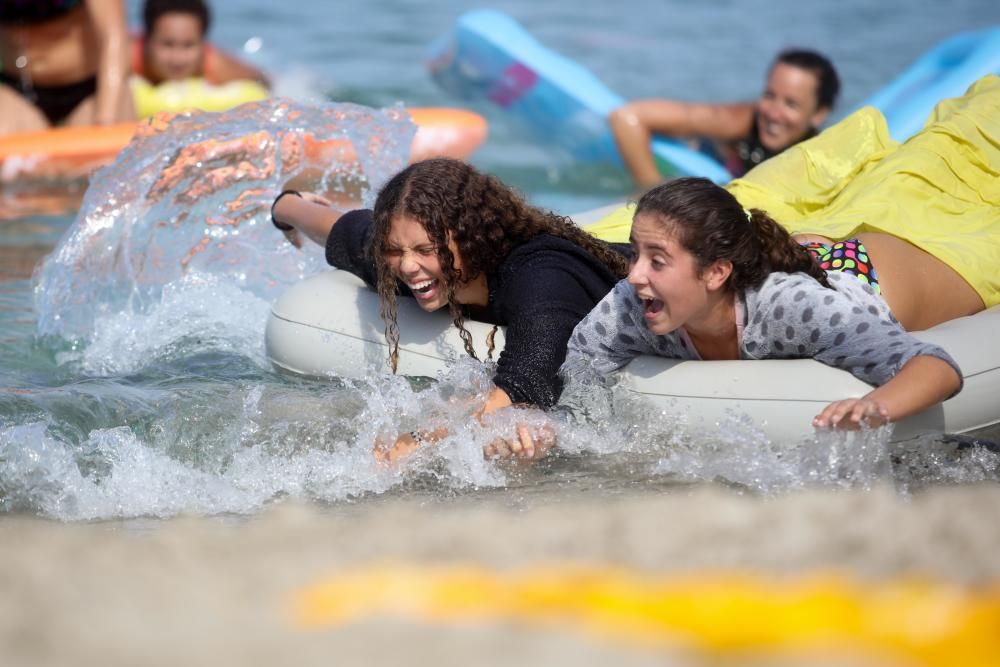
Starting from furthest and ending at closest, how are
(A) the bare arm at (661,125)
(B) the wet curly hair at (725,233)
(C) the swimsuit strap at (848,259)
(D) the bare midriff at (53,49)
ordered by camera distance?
(D) the bare midriff at (53,49), (A) the bare arm at (661,125), (C) the swimsuit strap at (848,259), (B) the wet curly hair at (725,233)

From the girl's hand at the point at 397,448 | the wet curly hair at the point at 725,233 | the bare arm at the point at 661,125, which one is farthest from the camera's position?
the bare arm at the point at 661,125

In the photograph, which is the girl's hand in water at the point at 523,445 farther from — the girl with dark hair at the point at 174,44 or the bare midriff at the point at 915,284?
the girl with dark hair at the point at 174,44

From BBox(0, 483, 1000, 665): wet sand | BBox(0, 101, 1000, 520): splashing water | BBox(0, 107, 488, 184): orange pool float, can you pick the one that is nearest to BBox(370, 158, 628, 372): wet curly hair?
BBox(0, 101, 1000, 520): splashing water

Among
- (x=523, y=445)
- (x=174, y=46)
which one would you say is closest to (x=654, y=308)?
(x=523, y=445)

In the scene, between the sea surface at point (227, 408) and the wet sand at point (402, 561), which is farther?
the sea surface at point (227, 408)

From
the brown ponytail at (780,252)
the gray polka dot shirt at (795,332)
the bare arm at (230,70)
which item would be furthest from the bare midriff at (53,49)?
the brown ponytail at (780,252)

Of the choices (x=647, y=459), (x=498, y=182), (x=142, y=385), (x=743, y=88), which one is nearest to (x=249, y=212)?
(x=142, y=385)

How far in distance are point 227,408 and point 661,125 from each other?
3.98 meters

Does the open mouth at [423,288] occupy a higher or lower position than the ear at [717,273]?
lower

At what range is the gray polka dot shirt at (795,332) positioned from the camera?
121 inches

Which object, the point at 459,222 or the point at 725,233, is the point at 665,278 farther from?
the point at 459,222

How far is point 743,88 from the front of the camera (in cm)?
1038

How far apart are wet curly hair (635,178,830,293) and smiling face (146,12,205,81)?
204 inches

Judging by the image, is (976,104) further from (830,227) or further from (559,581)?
(559,581)
